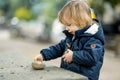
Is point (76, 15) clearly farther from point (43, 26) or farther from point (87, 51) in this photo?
point (43, 26)

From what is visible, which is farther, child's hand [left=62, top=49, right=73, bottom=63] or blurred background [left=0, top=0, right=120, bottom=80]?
blurred background [left=0, top=0, right=120, bottom=80]

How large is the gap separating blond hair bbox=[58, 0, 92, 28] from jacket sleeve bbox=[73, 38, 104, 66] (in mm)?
96

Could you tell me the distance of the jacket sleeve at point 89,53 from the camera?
164 cm

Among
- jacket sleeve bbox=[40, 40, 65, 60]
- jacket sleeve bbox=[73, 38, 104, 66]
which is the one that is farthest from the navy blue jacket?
jacket sleeve bbox=[40, 40, 65, 60]

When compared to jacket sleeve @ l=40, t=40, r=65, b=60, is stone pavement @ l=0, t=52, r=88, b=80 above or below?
below

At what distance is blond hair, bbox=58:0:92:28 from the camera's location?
5.54 feet

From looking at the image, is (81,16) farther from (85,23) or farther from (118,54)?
(118,54)

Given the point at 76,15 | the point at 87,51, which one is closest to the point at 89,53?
the point at 87,51

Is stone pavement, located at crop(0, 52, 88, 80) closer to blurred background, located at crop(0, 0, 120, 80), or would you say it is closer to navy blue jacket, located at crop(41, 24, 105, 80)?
navy blue jacket, located at crop(41, 24, 105, 80)

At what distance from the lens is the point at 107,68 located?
645cm

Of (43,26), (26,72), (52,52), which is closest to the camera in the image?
(26,72)

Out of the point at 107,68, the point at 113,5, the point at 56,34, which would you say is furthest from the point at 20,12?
the point at 107,68

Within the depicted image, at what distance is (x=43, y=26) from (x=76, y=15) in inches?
369

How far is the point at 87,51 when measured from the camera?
65.1 inches
